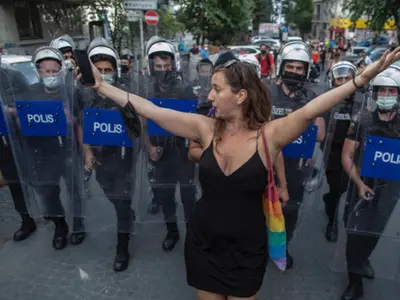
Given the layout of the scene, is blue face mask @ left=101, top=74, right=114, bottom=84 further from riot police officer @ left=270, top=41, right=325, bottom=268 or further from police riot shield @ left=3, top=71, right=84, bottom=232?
riot police officer @ left=270, top=41, right=325, bottom=268

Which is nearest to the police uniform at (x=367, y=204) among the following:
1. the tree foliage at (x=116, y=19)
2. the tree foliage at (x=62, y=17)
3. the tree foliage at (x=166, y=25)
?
the tree foliage at (x=116, y=19)

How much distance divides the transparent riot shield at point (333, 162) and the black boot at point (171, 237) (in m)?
1.34

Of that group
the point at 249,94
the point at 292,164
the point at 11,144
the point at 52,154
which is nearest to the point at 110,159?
the point at 52,154

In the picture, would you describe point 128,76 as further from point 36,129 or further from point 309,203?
point 309,203

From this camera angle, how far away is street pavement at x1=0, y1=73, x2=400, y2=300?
3.08 metres

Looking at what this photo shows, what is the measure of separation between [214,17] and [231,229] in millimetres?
20132

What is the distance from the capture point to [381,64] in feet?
5.58

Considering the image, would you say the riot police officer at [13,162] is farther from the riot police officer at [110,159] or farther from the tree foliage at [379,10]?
the tree foliage at [379,10]

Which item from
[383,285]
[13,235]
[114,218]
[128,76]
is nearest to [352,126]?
[383,285]

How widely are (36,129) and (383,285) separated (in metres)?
3.04

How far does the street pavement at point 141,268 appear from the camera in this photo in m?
3.08

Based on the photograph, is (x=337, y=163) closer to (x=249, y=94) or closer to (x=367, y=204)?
(x=367, y=204)

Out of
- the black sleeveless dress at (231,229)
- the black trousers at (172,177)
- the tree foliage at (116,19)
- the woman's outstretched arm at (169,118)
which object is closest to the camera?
the black sleeveless dress at (231,229)

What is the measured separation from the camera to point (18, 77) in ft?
10.1
